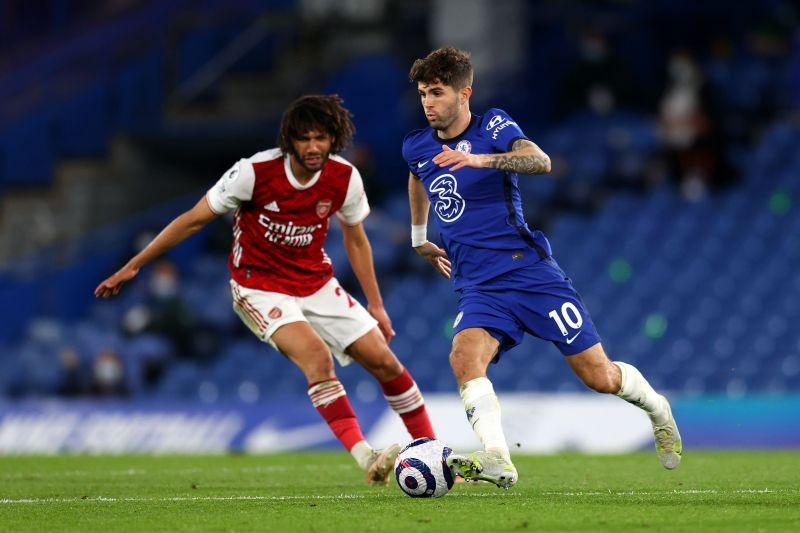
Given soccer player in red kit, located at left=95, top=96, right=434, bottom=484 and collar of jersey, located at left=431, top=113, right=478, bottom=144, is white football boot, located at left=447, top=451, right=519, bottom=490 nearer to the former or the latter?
soccer player in red kit, located at left=95, top=96, right=434, bottom=484

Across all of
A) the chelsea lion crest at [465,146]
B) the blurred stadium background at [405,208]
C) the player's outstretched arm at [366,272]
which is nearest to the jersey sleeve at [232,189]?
the player's outstretched arm at [366,272]

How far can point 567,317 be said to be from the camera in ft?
24.9

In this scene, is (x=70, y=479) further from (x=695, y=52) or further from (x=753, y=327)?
(x=695, y=52)

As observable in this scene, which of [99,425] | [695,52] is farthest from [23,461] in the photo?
[695,52]

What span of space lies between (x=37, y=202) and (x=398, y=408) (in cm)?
1503

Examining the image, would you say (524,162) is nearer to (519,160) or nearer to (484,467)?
(519,160)

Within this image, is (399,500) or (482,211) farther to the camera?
(482,211)

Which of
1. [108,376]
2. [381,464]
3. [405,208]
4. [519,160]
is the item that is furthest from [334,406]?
[405,208]

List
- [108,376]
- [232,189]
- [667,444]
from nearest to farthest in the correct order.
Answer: [667,444] → [232,189] → [108,376]

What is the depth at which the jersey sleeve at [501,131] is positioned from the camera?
24.6 ft

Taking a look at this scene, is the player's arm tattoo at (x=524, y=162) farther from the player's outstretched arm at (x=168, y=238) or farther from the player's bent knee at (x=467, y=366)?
the player's outstretched arm at (x=168, y=238)

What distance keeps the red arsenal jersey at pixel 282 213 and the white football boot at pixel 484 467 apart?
2.12m

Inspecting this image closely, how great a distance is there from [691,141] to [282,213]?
10.6 metres

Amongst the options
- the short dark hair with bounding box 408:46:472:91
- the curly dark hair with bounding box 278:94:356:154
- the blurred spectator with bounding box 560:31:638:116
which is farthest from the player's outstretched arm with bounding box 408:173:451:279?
the blurred spectator with bounding box 560:31:638:116
